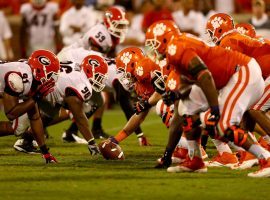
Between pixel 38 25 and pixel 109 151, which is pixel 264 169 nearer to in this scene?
pixel 109 151

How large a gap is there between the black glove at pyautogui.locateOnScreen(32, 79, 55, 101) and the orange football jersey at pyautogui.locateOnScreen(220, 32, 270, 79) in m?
1.60

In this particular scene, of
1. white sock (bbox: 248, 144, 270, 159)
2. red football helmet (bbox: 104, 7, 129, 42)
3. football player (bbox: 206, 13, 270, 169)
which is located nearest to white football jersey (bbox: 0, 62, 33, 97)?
football player (bbox: 206, 13, 270, 169)

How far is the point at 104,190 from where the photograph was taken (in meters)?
6.70

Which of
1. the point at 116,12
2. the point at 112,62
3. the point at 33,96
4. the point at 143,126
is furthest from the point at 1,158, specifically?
the point at 143,126

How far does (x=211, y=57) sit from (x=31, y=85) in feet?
6.08

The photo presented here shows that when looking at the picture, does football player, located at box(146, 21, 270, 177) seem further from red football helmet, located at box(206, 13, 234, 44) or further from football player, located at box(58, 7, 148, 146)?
football player, located at box(58, 7, 148, 146)

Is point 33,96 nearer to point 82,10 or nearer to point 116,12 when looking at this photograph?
point 116,12

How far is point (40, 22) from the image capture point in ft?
47.9

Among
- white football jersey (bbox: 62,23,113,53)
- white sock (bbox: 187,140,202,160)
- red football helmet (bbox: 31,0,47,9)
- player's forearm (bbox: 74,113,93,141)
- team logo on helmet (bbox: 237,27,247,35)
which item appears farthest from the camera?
red football helmet (bbox: 31,0,47,9)

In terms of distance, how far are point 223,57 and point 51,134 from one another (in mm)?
4796

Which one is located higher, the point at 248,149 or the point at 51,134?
the point at 248,149

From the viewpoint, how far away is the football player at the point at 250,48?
8.02 m

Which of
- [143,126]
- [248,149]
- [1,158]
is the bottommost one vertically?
[143,126]

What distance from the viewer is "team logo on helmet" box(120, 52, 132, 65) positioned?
29.5 feet
